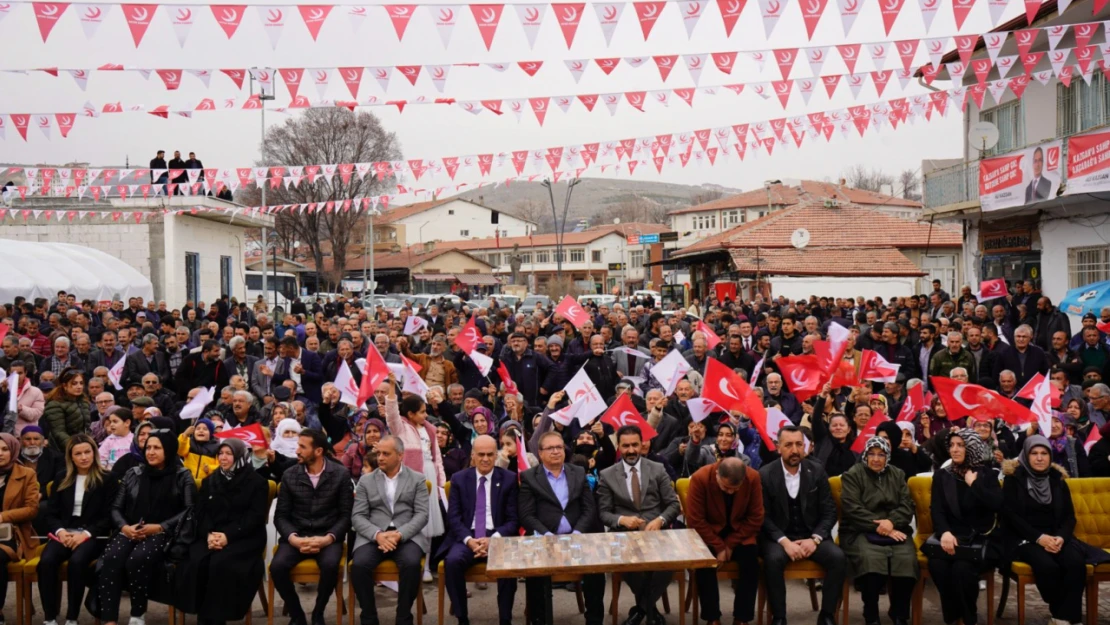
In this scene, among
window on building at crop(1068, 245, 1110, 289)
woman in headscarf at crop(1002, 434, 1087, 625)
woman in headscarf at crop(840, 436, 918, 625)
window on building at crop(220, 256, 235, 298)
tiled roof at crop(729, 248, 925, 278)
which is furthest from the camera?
tiled roof at crop(729, 248, 925, 278)

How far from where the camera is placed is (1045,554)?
6.87 metres

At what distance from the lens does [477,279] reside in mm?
81250

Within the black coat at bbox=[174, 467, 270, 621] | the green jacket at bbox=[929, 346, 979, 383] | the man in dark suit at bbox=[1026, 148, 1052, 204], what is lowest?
the black coat at bbox=[174, 467, 270, 621]

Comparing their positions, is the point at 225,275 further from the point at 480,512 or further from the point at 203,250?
the point at 480,512

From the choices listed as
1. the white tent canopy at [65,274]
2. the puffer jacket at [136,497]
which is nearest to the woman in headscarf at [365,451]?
the puffer jacket at [136,497]

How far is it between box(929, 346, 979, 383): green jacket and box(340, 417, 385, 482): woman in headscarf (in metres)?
7.24

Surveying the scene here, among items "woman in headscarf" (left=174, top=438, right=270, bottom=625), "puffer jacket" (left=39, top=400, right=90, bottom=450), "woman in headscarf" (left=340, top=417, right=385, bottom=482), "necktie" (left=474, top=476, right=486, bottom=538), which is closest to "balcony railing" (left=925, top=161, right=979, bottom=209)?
"woman in headscarf" (left=340, top=417, right=385, bottom=482)

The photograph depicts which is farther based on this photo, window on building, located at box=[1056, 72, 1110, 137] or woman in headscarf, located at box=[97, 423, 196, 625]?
window on building, located at box=[1056, 72, 1110, 137]

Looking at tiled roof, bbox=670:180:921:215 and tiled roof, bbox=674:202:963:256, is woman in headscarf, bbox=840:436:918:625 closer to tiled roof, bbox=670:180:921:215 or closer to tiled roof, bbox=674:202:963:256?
tiled roof, bbox=674:202:963:256

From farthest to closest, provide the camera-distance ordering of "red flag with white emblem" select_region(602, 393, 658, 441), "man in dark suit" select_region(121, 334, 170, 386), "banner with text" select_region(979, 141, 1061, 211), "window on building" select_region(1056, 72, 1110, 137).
A: "window on building" select_region(1056, 72, 1110, 137)
"banner with text" select_region(979, 141, 1061, 211)
"man in dark suit" select_region(121, 334, 170, 386)
"red flag with white emblem" select_region(602, 393, 658, 441)

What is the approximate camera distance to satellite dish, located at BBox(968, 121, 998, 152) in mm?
22031

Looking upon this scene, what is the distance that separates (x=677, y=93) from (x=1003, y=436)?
774 cm

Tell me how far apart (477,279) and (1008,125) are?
199ft

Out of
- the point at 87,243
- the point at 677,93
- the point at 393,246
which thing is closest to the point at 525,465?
the point at 677,93
